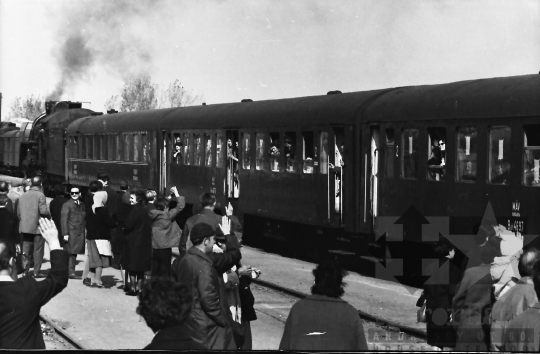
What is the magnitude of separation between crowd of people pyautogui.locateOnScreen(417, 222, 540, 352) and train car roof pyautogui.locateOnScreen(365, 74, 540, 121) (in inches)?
156

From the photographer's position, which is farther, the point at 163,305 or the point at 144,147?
the point at 144,147

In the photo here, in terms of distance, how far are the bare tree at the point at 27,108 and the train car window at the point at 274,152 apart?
134 feet

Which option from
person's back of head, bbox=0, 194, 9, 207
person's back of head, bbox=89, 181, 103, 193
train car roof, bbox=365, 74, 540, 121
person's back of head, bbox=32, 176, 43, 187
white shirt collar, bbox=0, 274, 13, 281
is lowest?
white shirt collar, bbox=0, 274, 13, 281

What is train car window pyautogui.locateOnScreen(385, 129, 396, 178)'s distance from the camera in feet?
45.7

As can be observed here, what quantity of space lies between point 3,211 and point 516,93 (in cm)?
636

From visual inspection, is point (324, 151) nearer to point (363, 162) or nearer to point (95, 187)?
point (363, 162)

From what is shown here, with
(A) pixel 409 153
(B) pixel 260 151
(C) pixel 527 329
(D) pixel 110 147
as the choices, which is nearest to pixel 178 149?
(B) pixel 260 151

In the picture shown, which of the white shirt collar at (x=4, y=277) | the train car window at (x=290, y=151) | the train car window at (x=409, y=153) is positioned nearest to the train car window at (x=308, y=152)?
the train car window at (x=290, y=151)

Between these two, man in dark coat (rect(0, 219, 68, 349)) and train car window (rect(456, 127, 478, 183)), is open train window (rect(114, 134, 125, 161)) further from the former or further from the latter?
man in dark coat (rect(0, 219, 68, 349))

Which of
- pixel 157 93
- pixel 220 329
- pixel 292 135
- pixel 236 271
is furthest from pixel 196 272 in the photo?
pixel 157 93

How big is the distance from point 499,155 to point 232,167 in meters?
9.75

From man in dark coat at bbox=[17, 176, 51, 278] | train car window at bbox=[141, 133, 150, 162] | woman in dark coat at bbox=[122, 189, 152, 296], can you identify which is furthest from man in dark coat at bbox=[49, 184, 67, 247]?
train car window at bbox=[141, 133, 150, 162]

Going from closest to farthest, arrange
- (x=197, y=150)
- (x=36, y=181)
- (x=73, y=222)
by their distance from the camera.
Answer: (x=36, y=181), (x=73, y=222), (x=197, y=150)

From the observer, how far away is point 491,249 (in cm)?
645
